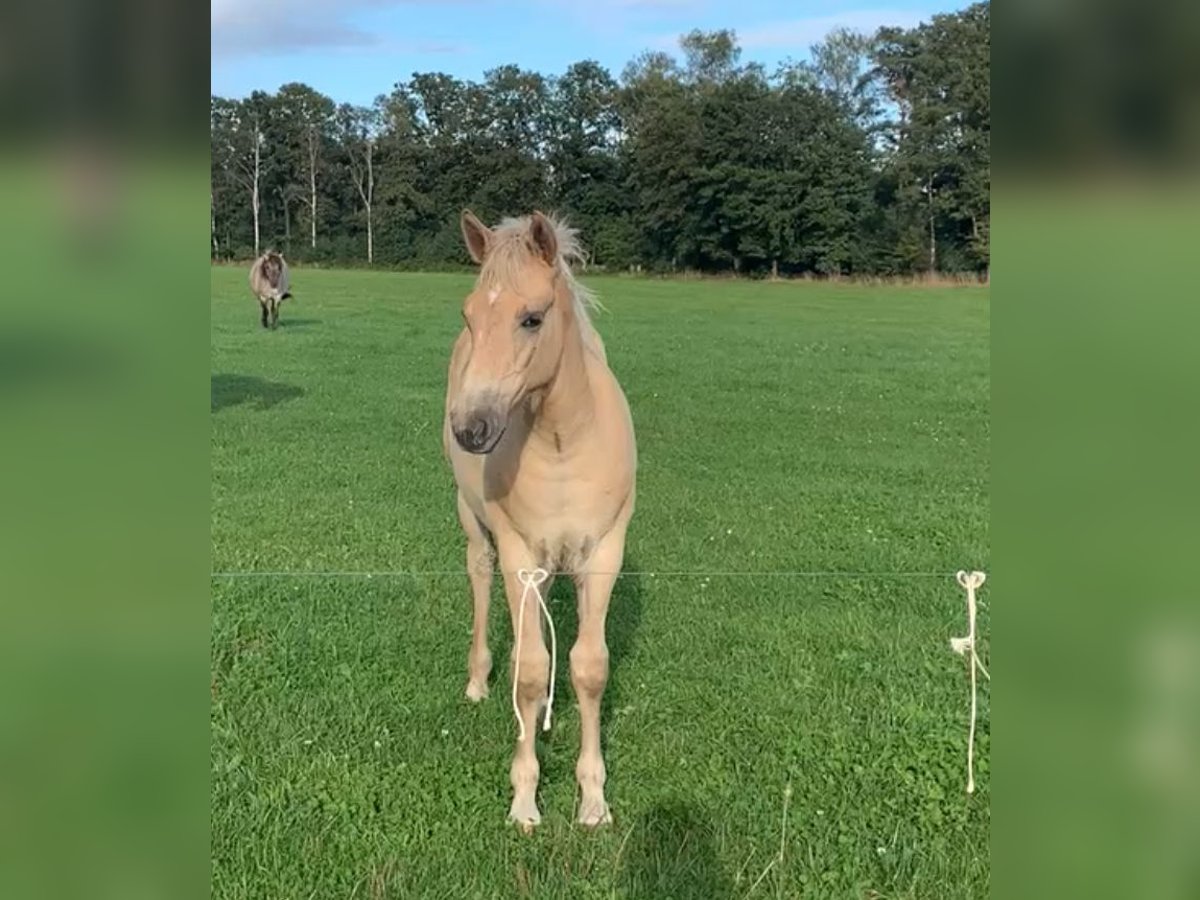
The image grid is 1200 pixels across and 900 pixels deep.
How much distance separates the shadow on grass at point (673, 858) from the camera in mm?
2955

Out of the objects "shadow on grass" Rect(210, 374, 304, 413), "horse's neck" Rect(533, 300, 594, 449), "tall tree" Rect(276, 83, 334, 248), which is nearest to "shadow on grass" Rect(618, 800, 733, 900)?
"horse's neck" Rect(533, 300, 594, 449)

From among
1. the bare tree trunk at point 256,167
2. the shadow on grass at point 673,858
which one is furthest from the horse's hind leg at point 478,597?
the bare tree trunk at point 256,167

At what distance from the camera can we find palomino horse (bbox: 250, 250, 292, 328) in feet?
52.9

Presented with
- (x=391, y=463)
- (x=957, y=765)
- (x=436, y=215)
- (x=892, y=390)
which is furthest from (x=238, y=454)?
(x=436, y=215)

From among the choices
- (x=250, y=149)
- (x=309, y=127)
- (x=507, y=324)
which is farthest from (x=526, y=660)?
(x=309, y=127)

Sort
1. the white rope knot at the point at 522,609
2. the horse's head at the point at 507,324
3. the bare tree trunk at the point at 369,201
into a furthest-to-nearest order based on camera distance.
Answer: the bare tree trunk at the point at 369,201 < the white rope knot at the point at 522,609 < the horse's head at the point at 507,324

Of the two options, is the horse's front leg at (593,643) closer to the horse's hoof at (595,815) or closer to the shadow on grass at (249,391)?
the horse's hoof at (595,815)

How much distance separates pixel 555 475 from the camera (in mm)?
3471

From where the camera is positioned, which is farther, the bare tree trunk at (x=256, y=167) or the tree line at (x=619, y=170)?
the tree line at (x=619, y=170)

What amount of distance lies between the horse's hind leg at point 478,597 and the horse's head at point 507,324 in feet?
4.95
